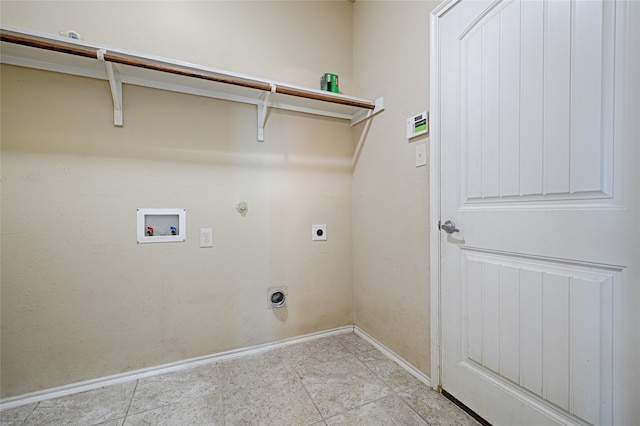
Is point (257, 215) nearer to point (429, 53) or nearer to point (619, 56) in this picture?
point (429, 53)

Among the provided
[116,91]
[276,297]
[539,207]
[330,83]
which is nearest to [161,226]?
[116,91]

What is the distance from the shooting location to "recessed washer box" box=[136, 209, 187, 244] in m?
1.64

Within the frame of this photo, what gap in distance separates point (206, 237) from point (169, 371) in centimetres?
84

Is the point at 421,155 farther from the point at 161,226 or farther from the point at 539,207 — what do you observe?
the point at 161,226

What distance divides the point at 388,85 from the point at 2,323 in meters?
2.54

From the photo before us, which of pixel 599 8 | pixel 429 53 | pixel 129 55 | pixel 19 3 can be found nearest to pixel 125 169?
pixel 129 55

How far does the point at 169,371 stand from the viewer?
1.69m

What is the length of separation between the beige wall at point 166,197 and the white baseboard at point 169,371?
1.6 inches

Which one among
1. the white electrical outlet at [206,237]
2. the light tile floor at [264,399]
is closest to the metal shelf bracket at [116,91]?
the white electrical outlet at [206,237]

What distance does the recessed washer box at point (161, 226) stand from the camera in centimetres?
164

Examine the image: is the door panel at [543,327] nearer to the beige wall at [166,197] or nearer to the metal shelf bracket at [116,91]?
the beige wall at [166,197]

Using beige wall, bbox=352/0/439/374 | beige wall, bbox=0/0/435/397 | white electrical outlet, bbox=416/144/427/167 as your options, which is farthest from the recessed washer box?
white electrical outlet, bbox=416/144/427/167

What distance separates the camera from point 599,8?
0.88m

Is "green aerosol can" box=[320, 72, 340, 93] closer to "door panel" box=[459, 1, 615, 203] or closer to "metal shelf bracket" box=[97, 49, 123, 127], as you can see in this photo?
"door panel" box=[459, 1, 615, 203]
